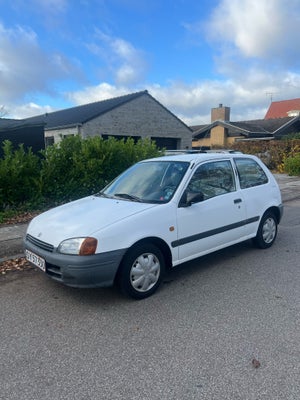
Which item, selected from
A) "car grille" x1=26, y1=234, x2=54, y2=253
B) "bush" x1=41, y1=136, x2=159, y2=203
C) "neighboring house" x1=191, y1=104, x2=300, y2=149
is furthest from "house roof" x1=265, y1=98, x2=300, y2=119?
"car grille" x1=26, y1=234, x2=54, y2=253

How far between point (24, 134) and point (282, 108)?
5084cm

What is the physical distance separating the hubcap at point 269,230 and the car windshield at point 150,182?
1.93m

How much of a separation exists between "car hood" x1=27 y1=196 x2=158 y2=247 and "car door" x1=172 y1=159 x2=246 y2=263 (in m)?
0.50

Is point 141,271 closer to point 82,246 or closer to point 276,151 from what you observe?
point 82,246

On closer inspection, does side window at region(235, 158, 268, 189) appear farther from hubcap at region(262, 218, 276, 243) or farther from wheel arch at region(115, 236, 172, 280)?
wheel arch at region(115, 236, 172, 280)

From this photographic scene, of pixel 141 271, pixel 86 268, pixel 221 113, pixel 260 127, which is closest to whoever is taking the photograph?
pixel 86 268

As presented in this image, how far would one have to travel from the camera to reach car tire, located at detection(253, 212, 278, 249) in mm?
5344

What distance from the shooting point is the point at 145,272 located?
3.71 m

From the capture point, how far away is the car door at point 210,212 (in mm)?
4090

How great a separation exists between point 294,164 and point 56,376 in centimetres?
1719

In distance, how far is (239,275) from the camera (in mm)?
4398

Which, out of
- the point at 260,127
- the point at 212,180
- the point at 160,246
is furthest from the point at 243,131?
the point at 160,246

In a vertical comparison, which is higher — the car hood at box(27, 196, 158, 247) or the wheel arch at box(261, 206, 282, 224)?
the car hood at box(27, 196, 158, 247)

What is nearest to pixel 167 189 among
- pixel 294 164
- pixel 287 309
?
pixel 287 309
